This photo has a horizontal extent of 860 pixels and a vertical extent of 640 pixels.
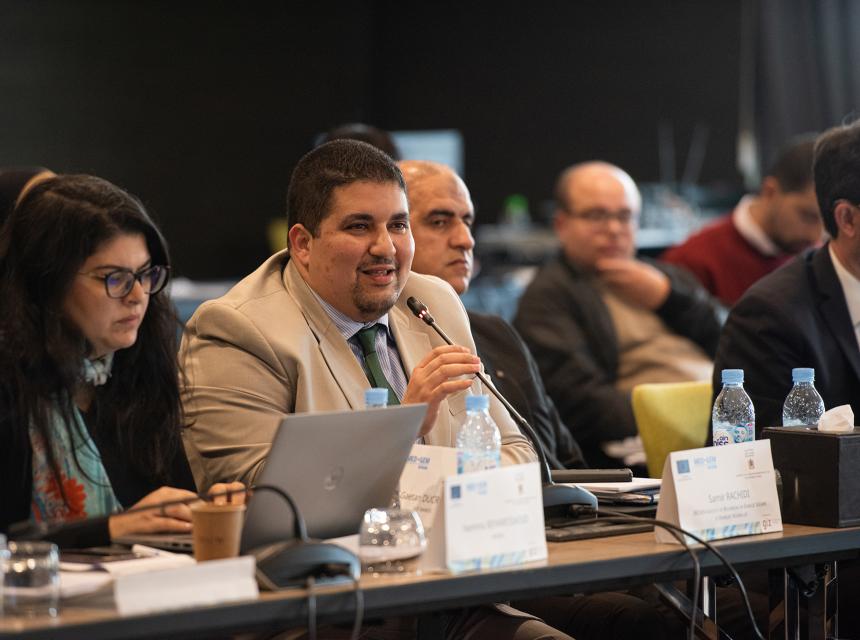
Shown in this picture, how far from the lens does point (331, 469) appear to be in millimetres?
1711

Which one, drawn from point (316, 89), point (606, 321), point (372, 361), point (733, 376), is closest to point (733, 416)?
point (733, 376)

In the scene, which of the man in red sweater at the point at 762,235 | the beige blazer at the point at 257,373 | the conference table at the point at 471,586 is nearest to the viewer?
the conference table at the point at 471,586

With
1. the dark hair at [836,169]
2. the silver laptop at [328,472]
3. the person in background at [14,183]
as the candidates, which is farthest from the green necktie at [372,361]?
the dark hair at [836,169]

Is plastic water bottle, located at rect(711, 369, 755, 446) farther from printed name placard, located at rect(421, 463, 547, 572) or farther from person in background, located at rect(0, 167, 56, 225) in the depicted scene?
person in background, located at rect(0, 167, 56, 225)

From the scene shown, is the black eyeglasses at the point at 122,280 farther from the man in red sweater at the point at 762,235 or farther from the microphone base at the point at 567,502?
the man in red sweater at the point at 762,235

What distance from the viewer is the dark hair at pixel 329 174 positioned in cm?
230

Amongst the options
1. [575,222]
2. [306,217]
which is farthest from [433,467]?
A: [575,222]

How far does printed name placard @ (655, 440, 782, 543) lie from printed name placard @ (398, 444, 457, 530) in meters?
0.33

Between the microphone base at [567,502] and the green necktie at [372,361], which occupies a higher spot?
the green necktie at [372,361]

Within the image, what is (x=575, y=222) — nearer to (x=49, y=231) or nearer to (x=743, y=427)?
(x=743, y=427)

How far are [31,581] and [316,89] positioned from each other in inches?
294

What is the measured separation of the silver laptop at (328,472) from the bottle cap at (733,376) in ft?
2.43

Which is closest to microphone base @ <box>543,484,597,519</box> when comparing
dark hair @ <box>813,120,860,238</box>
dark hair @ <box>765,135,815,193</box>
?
dark hair @ <box>813,120,860,238</box>

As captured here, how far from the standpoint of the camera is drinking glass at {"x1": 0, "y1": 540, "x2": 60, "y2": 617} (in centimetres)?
145
